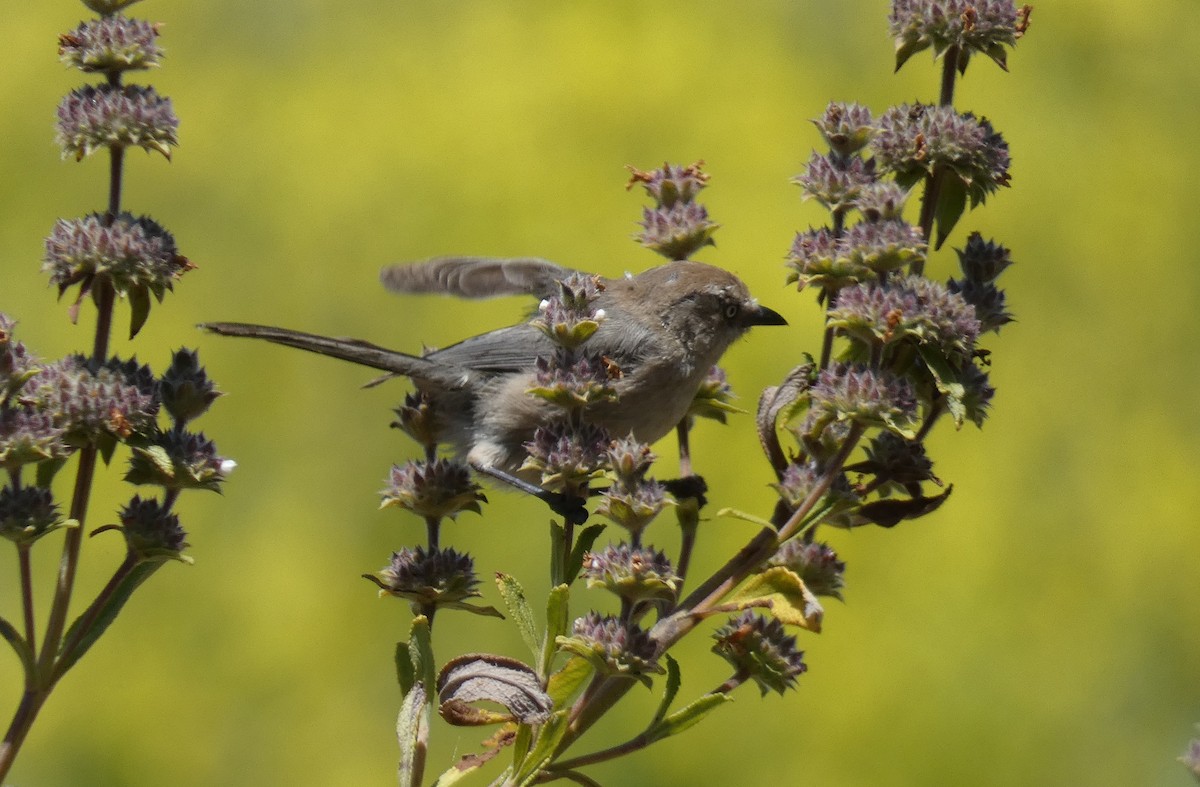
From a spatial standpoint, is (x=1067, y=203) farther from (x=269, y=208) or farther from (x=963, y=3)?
(x=963, y=3)

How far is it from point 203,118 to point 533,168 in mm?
1169

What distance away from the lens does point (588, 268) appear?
13.2 feet

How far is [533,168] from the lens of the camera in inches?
168

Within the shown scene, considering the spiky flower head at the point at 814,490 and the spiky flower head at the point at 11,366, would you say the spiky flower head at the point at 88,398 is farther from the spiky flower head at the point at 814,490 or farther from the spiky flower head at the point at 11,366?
the spiky flower head at the point at 814,490

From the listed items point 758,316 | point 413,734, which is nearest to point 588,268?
point 758,316

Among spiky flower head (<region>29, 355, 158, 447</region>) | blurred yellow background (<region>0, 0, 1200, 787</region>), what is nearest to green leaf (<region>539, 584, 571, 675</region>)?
spiky flower head (<region>29, 355, 158, 447</region>)

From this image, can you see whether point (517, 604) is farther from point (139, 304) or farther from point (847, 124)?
point (847, 124)

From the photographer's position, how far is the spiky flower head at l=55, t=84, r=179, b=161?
1.53m

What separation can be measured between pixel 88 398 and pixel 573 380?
1.62 feet

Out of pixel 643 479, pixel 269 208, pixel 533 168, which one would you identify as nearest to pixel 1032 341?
pixel 533 168

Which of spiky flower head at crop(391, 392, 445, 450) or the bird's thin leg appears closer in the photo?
the bird's thin leg

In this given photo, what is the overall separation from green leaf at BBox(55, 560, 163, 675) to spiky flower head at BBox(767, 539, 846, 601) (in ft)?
2.24

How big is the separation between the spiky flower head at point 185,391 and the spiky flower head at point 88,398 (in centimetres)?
9

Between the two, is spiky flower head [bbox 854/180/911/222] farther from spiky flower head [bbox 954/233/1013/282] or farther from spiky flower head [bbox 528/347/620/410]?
spiky flower head [bbox 528/347/620/410]
